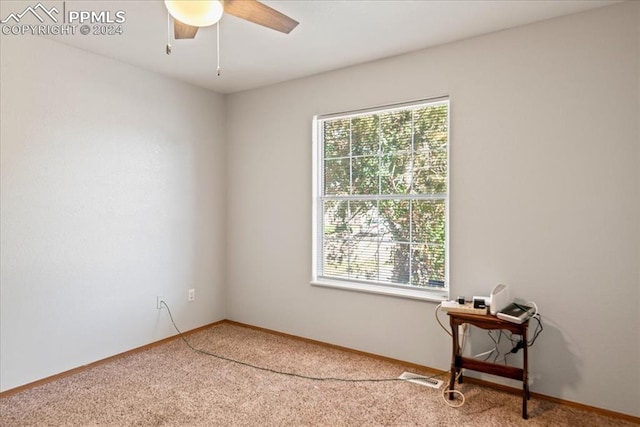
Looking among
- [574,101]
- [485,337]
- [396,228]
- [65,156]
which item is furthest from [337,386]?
[65,156]

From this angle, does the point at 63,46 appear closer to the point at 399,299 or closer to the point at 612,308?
the point at 399,299

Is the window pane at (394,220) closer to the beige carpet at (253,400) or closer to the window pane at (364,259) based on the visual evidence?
the window pane at (364,259)

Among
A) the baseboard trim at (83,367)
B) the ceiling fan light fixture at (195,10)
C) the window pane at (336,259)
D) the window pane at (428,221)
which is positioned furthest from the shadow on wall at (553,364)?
the baseboard trim at (83,367)

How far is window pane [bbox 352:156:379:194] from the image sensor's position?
339cm

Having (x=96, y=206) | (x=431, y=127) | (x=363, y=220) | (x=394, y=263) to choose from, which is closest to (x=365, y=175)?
(x=363, y=220)

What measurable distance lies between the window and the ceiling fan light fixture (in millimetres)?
1908

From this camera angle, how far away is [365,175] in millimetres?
3449

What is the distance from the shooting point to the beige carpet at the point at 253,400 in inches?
91.9

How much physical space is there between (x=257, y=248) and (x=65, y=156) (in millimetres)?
1919

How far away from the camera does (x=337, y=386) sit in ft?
9.11

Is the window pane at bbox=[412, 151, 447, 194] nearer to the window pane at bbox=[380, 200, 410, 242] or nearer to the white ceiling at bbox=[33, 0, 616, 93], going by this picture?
the window pane at bbox=[380, 200, 410, 242]

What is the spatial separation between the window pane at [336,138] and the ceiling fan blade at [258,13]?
159cm

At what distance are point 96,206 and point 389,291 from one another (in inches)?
102

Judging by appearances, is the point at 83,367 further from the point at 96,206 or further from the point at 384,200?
the point at 384,200
